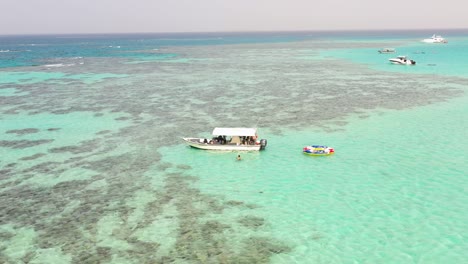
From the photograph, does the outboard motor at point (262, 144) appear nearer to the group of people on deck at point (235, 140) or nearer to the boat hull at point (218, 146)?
the boat hull at point (218, 146)

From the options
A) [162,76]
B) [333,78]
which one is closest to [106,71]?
[162,76]

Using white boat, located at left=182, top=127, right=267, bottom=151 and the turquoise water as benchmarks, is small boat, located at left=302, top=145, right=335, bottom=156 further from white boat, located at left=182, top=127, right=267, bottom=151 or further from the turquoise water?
white boat, located at left=182, top=127, right=267, bottom=151

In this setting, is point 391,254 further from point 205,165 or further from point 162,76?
point 162,76

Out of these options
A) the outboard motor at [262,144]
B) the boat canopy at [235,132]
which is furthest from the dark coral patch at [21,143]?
the outboard motor at [262,144]

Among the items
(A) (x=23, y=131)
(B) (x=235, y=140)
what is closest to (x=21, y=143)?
(A) (x=23, y=131)

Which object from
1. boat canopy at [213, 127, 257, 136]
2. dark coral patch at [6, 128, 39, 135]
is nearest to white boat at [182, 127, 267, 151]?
boat canopy at [213, 127, 257, 136]

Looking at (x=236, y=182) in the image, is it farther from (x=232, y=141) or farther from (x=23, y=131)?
(x=23, y=131)
